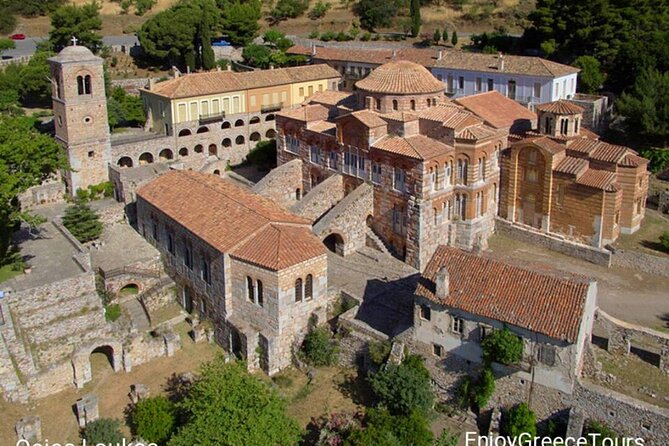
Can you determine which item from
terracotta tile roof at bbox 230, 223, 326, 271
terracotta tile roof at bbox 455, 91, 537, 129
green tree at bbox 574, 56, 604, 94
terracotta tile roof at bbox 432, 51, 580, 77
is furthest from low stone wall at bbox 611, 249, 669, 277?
green tree at bbox 574, 56, 604, 94

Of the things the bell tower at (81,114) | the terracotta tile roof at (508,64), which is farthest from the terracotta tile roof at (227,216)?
the terracotta tile roof at (508,64)

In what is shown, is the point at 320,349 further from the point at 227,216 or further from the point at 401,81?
the point at 401,81

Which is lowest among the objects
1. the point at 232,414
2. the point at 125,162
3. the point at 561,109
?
the point at 232,414

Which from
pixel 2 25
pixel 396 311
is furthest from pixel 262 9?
pixel 396 311

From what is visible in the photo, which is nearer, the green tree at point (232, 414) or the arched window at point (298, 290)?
the green tree at point (232, 414)

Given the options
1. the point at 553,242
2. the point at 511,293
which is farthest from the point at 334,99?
the point at 511,293

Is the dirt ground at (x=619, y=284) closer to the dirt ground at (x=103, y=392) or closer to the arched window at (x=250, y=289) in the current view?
the arched window at (x=250, y=289)

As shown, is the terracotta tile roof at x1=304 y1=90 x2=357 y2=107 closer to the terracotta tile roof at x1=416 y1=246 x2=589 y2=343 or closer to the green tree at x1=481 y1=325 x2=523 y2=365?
the terracotta tile roof at x1=416 y1=246 x2=589 y2=343
